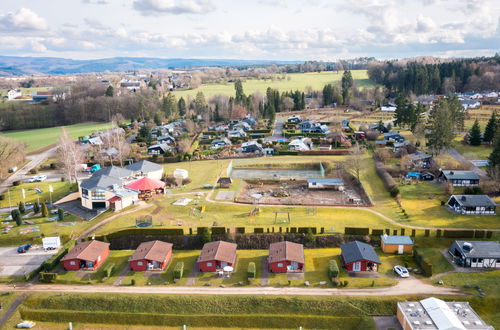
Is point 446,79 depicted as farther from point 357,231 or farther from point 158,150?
point 357,231

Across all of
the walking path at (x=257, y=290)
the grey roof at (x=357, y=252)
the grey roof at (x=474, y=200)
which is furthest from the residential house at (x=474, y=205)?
the walking path at (x=257, y=290)

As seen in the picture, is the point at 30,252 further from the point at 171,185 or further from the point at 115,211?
the point at 171,185

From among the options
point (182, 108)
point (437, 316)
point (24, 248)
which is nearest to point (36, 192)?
point (24, 248)

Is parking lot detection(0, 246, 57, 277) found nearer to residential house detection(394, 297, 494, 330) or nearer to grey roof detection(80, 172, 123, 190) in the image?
grey roof detection(80, 172, 123, 190)

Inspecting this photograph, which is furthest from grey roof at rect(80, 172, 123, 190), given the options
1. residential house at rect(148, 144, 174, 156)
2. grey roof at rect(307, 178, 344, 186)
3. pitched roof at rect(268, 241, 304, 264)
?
grey roof at rect(307, 178, 344, 186)

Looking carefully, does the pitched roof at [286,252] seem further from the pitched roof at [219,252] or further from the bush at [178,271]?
the bush at [178,271]

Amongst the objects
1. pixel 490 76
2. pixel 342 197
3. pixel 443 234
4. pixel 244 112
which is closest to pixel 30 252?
pixel 342 197
